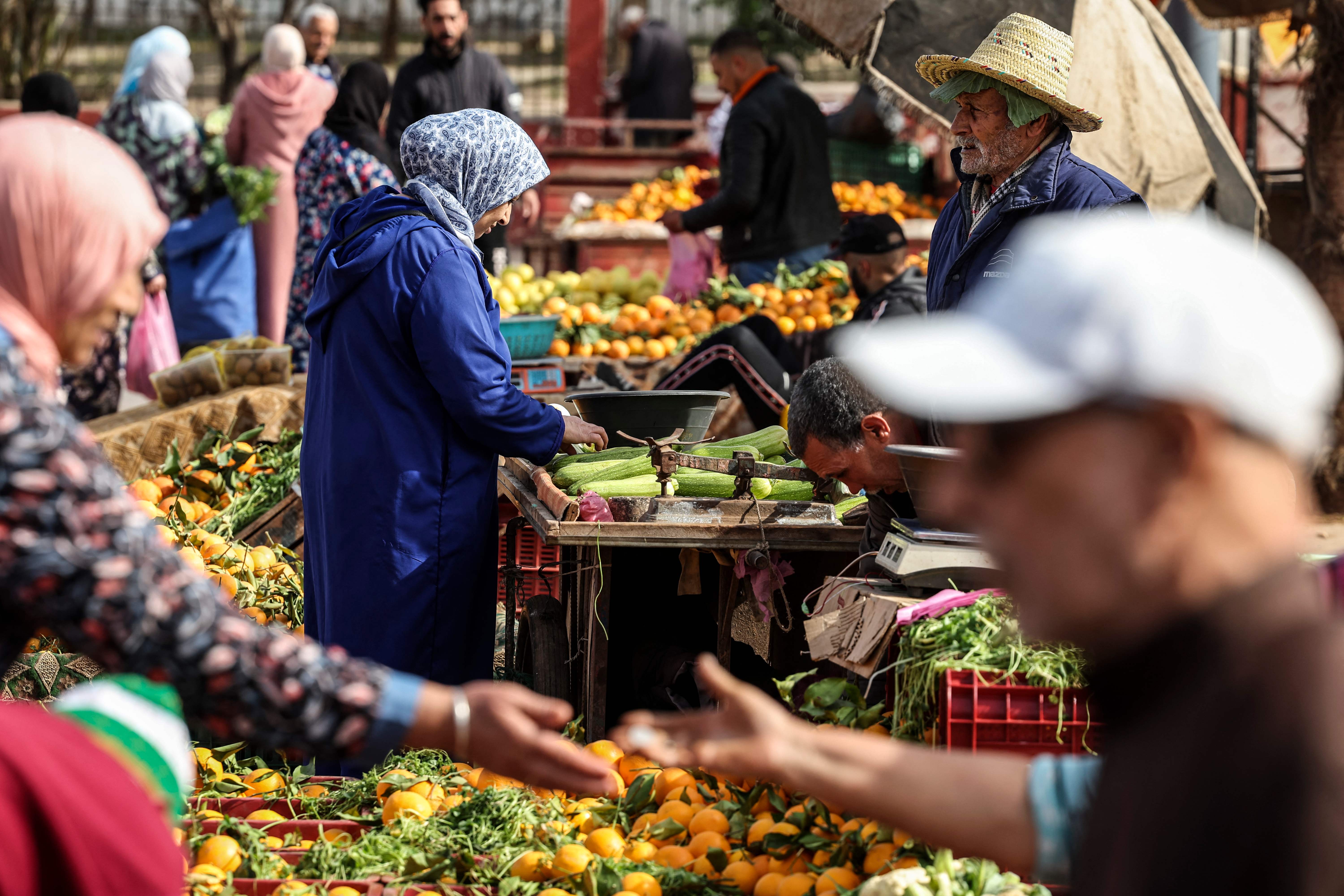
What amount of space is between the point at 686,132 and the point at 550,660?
11665 millimetres

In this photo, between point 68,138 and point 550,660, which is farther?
point 550,660

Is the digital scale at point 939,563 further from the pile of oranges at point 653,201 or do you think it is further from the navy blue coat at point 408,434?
the pile of oranges at point 653,201

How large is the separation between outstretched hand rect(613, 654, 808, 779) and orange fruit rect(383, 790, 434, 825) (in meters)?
1.36

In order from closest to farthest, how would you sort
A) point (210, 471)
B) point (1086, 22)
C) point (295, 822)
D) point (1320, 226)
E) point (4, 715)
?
point (4, 715), point (295, 822), point (210, 471), point (1086, 22), point (1320, 226)

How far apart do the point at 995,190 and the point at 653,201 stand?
7599mm

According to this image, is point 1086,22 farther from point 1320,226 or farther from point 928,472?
point 928,472

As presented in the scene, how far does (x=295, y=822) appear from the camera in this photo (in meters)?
2.62

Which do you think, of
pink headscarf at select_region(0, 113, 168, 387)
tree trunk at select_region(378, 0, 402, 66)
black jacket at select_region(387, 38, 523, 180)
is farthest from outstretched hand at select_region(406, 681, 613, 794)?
tree trunk at select_region(378, 0, 402, 66)

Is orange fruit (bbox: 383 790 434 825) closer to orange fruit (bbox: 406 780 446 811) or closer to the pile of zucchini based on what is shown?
orange fruit (bbox: 406 780 446 811)

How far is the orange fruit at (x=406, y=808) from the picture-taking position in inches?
104

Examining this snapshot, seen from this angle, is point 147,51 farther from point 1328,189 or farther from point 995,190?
point 1328,189

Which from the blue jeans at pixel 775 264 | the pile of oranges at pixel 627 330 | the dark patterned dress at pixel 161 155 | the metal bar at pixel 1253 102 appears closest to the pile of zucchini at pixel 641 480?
the pile of oranges at pixel 627 330

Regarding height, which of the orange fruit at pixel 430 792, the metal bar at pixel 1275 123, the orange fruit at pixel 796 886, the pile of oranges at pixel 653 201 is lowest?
the orange fruit at pixel 430 792

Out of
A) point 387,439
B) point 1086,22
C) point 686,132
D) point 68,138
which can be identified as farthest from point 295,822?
point 686,132
